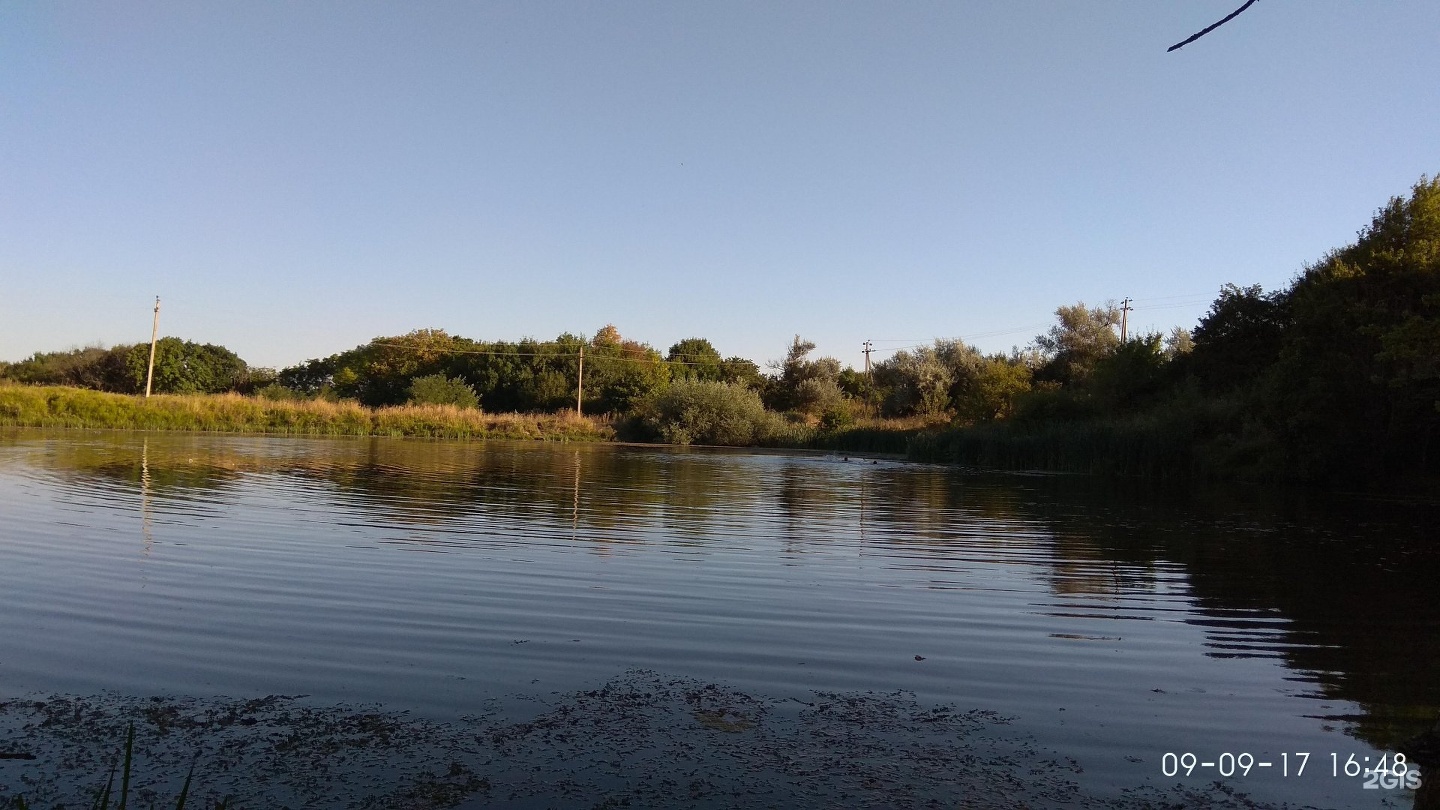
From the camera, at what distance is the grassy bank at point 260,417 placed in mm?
37500

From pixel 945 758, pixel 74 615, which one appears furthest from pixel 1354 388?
pixel 74 615

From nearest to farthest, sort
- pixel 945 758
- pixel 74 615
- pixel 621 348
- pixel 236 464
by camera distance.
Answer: pixel 945 758 < pixel 74 615 < pixel 236 464 < pixel 621 348

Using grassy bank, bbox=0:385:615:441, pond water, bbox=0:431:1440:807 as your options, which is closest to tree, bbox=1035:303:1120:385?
grassy bank, bbox=0:385:615:441

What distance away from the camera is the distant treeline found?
22.5 metres

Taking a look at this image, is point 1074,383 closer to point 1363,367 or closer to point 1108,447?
point 1108,447

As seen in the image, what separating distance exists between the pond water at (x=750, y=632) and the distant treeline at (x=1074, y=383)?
11206 millimetres

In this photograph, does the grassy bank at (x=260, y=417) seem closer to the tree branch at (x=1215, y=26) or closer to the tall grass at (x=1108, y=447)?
the tall grass at (x=1108, y=447)

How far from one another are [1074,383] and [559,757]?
41.9m

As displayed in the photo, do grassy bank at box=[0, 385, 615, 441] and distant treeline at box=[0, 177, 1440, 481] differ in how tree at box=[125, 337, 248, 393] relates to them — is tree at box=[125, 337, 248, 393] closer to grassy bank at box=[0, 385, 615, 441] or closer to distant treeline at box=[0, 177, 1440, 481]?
distant treeline at box=[0, 177, 1440, 481]

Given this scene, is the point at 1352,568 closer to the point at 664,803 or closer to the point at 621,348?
the point at 664,803

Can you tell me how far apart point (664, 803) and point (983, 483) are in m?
19.8

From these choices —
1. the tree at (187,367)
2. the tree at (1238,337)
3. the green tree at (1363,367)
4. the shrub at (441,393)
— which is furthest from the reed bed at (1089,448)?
the tree at (187,367)

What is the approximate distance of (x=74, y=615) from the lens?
18.7 feet

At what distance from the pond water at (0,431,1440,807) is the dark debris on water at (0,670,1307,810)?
0.03 metres
